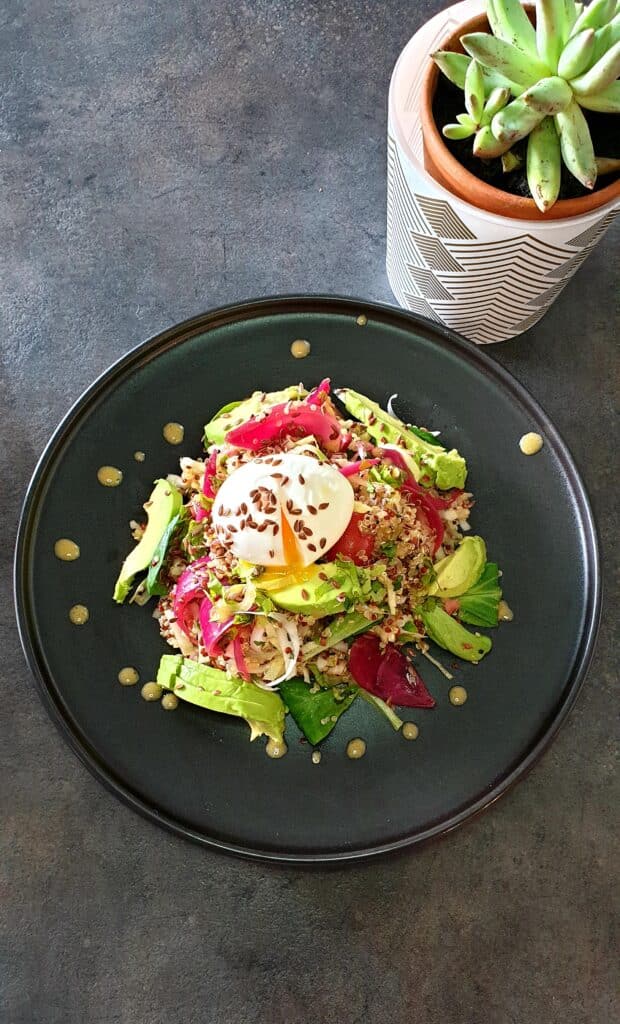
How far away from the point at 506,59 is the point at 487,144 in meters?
0.16

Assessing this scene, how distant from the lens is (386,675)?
203 centimetres

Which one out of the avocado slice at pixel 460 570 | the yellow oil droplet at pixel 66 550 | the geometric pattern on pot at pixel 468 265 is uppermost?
the geometric pattern on pot at pixel 468 265

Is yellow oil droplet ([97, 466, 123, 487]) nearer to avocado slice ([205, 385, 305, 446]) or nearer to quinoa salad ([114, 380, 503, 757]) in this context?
quinoa salad ([114, 380, 503, 757])

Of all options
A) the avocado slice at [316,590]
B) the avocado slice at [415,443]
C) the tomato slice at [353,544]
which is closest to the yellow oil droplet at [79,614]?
the avocado slice at [316,590]

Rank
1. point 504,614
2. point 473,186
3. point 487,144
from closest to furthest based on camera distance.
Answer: point 487,144 → point 473,186 → point 504,614

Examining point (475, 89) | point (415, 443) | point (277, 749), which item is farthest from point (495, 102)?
point (277, 749)

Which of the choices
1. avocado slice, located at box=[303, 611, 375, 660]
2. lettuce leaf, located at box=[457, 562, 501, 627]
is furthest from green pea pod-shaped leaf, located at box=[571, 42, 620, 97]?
avocado slice, located at box=[303, 611, 375, 660]

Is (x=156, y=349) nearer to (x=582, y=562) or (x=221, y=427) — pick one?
(x=221, y=427)

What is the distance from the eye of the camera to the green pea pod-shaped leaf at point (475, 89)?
5.74 feet

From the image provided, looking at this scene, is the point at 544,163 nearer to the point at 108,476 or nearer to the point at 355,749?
the point at 108,476

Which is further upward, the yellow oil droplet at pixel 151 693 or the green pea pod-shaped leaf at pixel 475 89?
the green pea pod-shaped leaf at pixel 475 89

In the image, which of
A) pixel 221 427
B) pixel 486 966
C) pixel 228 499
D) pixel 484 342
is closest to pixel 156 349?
pixel 221 427

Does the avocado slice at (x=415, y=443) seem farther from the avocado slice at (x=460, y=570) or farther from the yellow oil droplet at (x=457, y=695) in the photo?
the yellow oil droplet at (x=457, y=695)

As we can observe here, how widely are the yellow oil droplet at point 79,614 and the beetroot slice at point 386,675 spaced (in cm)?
62
